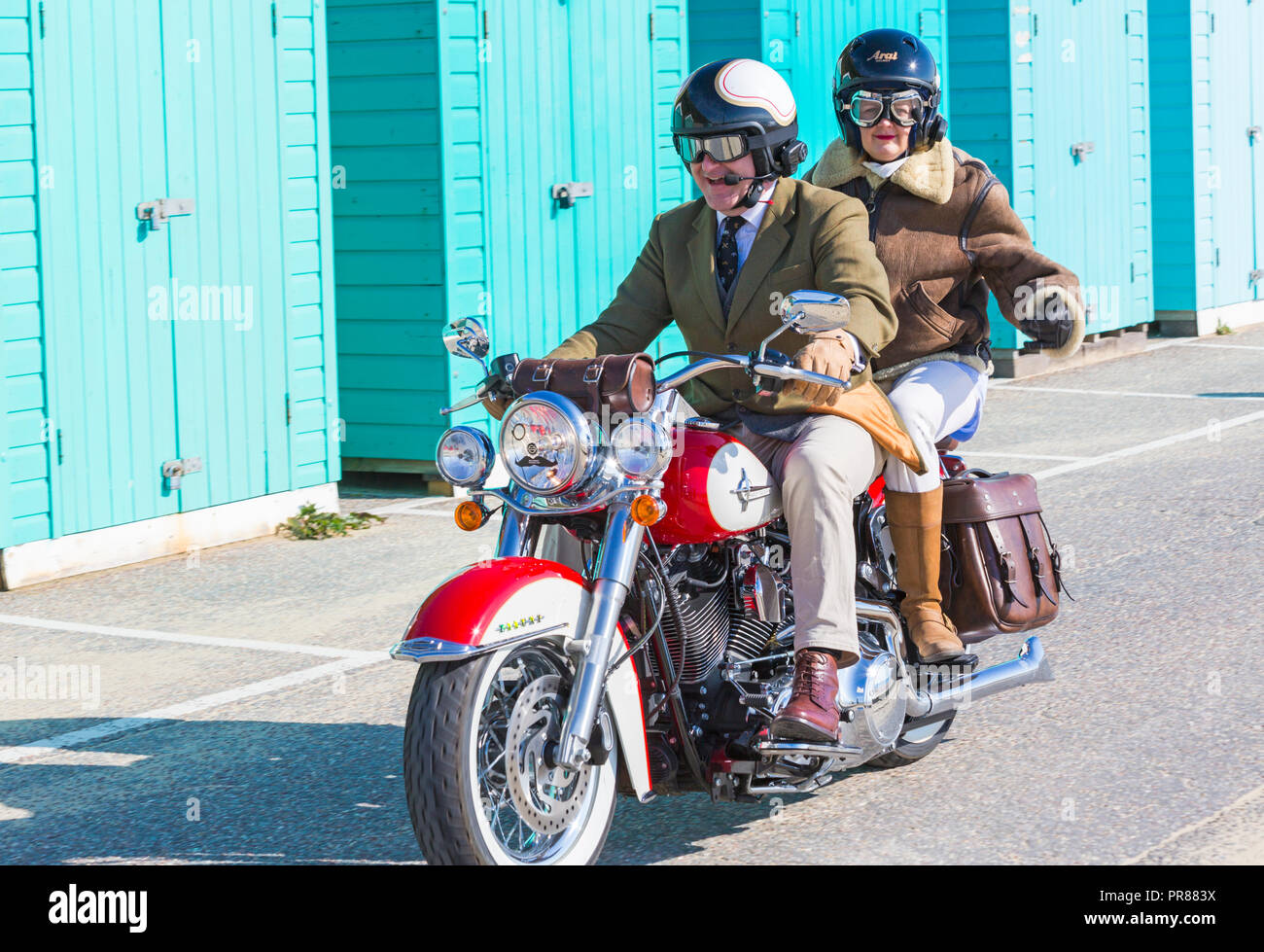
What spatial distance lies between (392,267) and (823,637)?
19.8 ft

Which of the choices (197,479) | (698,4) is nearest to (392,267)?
(197,479)

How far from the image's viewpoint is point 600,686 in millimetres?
3768

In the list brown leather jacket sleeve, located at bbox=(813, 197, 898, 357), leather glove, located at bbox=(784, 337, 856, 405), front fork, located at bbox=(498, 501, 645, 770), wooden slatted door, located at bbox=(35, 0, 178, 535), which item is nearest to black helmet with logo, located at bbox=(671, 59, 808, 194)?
brown leather jacket sleeve, located at bbox=(813, 197, 898, 357)

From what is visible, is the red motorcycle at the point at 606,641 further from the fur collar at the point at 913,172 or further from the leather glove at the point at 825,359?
the fur collar at the point at 913,172

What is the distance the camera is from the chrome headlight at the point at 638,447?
3.78 meters

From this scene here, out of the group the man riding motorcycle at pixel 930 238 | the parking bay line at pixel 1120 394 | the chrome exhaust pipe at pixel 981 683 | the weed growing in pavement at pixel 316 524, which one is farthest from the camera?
the parking bay line at pixel 1120 394

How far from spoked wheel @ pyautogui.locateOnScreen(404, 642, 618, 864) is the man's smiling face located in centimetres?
119

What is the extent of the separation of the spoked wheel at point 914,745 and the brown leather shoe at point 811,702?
78 centimetres

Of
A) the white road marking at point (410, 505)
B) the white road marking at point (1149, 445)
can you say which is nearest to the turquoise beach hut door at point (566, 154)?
the white road marking at point (410, 505)

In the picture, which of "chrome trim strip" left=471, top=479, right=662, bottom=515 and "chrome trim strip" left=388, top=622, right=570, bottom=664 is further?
"chrome trim strip" left=471, top=479, right=662, bottom=515

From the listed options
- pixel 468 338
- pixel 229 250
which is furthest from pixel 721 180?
pixel 229 250

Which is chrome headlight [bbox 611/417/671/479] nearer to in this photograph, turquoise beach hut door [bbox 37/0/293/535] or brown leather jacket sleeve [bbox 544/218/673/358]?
brown leather jacket sleeve [bbox 544/218/673/358]

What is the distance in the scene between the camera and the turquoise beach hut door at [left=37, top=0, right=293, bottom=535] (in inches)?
300
